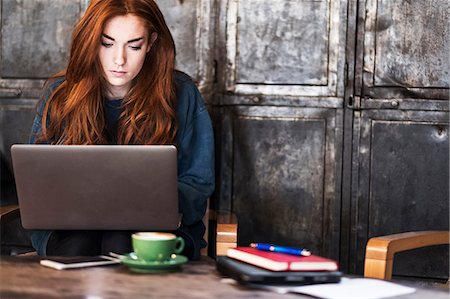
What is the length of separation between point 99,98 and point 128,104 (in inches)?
3.6

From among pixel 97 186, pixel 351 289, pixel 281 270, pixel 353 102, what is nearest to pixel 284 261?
pixel 281 270

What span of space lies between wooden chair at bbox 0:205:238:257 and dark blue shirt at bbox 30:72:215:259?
0.26ft

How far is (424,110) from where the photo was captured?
3434 mm

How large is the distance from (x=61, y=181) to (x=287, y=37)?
1.85m

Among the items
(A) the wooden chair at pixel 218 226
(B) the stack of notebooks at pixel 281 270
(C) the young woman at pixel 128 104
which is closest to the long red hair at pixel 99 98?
(C) the young woman at pixel 128 104

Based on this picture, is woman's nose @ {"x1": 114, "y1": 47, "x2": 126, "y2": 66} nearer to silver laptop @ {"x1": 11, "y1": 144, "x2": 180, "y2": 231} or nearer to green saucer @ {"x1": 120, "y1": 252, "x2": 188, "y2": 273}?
silver laptop @ {"x1": 11, "y1": 144, "x2": 180, "y2": 231}

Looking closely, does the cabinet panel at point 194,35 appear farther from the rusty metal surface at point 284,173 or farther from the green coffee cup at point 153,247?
the green coffee cup at point 153,247

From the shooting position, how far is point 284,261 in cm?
166

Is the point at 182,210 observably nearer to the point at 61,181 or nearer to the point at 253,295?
the point at 61,181

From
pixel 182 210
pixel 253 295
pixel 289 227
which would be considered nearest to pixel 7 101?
pixel 289 227

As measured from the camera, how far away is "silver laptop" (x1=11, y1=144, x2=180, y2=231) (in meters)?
1.87

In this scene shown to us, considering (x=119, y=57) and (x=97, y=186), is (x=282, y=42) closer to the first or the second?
(x=119, y=57)

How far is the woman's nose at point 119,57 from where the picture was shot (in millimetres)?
2504

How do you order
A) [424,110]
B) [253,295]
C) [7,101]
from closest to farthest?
[253,295] → [424,110] → [7,101]
